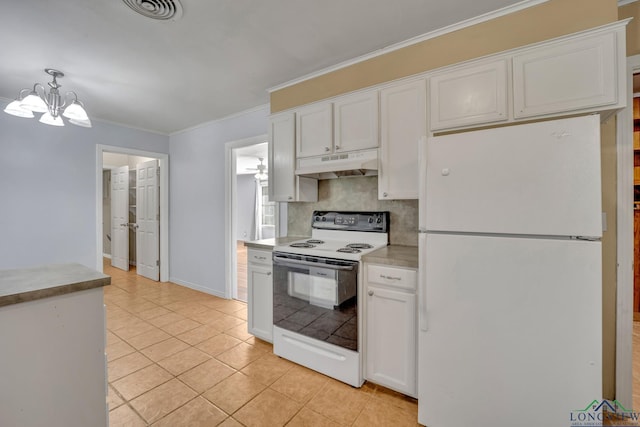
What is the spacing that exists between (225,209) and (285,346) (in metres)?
2.16

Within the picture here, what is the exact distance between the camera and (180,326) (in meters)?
2.84

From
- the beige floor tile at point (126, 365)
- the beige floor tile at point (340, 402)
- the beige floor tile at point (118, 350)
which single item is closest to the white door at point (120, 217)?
the beige floor tile at point (118, 350)

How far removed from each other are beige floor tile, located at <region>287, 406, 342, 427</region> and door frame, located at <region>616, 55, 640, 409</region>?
5.82ft

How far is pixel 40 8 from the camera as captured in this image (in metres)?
1.68

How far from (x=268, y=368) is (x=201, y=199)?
277 cm

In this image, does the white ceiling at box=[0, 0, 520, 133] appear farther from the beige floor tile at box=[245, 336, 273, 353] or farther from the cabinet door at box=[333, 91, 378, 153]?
the beige floor tile at box=[245, 336, 273, 353]

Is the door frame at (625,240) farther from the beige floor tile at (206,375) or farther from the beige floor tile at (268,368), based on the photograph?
the beige floor tile at (206,375)

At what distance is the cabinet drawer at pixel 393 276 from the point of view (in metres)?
1.68

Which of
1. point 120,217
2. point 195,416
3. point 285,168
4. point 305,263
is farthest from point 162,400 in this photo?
point 120,217

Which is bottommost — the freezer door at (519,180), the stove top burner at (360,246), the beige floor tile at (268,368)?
the beige floor tile at (268,368)

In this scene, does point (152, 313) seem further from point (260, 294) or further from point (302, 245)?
point (302, 245)

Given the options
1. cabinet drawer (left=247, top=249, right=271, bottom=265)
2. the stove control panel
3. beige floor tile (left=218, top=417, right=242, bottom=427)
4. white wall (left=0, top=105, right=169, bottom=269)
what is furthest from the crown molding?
white wall (left=0, top=105, right=169, bottom=269)

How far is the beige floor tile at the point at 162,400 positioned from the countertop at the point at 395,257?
1528mm

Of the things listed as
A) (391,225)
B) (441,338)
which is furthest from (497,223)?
(391,225)
